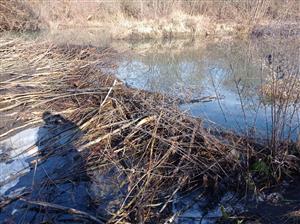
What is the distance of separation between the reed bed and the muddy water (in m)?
0.58

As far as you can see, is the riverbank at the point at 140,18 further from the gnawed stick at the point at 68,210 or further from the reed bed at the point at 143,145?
the gnawed stick at the point at 68,210

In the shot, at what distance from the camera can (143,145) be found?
4891 millimetres

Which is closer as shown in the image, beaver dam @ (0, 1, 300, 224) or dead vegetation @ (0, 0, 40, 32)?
beaver dam @ (0, 1, 300, 224)

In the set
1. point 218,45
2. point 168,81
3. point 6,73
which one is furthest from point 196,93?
point 218,45

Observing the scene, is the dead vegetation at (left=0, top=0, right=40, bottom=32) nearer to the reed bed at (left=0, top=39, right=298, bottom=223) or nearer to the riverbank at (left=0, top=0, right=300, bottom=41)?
the riverbank at (left=0, top=0, right=300, bottom=41)

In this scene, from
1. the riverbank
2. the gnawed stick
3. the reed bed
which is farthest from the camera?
the riverbank

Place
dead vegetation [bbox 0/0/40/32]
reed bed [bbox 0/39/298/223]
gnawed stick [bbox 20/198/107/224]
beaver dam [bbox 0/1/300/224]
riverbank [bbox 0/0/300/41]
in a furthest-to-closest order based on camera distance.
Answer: dead vegetation [bbox 0/0/40/32]
riverbank [bbox 0/0/300/41]
reed bed [bbox 0/39/298/223]
beaver dam [bbox 0/1/300/224]
gnawed stick [bbox 20/198/107/224]

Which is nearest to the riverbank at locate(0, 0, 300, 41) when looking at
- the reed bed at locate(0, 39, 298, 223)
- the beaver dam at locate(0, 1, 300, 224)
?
the beaver dam at locate(0, 1, 300, 224)

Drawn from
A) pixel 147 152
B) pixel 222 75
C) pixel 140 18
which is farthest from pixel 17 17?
pixel 147 152

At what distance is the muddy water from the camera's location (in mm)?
5203

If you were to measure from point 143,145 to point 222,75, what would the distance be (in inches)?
203

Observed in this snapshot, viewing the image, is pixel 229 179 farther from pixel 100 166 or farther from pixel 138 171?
pixel 100 166

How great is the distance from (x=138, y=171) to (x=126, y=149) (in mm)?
756

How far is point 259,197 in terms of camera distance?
4.02 m
